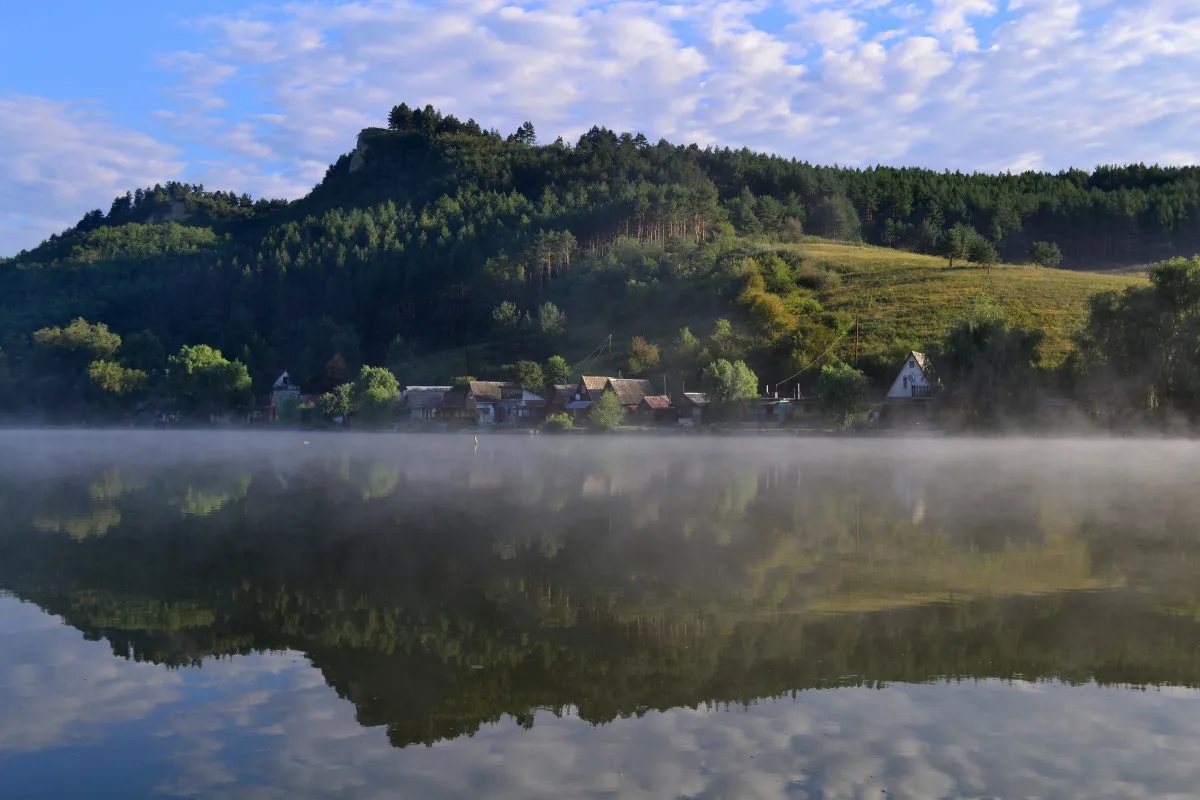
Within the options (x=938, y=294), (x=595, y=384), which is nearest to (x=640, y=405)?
(x=595, y=384)

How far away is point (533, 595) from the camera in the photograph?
15.0m

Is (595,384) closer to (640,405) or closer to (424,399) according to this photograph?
(640,405)

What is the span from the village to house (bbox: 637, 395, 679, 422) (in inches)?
3.6

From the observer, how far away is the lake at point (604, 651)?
8.34 meters

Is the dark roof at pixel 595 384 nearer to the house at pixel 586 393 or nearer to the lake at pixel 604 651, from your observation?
the house at pixel 586 393

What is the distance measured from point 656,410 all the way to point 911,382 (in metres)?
22.3

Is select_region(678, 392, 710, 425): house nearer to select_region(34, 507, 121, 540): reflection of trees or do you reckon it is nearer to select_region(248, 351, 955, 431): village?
select_region(248, 351, 955, 431): village

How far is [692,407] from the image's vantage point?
283 feet

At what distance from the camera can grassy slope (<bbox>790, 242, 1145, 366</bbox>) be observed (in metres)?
88.1

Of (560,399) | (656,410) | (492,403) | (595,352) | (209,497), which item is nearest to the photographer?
(209,497)

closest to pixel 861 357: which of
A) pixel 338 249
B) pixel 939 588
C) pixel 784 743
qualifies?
pixel 939 588

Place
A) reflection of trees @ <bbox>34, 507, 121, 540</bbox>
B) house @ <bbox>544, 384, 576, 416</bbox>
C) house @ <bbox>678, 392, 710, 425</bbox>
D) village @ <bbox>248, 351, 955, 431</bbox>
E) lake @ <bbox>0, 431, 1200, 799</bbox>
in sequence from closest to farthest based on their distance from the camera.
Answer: lake @ <bbox>0, 431, 1200, 799</bbox>, reflection of trees @ <bbox>34, 507, 121, 540</bbox>, village @ <bbox>248, 351, 955, 431</bbox>, house @ <bbox>678, 392, 710, 425</bbox>, house @ <bbox>544, 384, 576, 416</bbox>

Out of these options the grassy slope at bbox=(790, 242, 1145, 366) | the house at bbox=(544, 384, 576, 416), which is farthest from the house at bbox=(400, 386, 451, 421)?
the grassy slope at bbox=(790, 242, 1145, 366)

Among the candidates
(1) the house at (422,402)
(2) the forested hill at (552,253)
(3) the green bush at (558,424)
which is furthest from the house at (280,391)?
(3) the green bush at (558,424)
